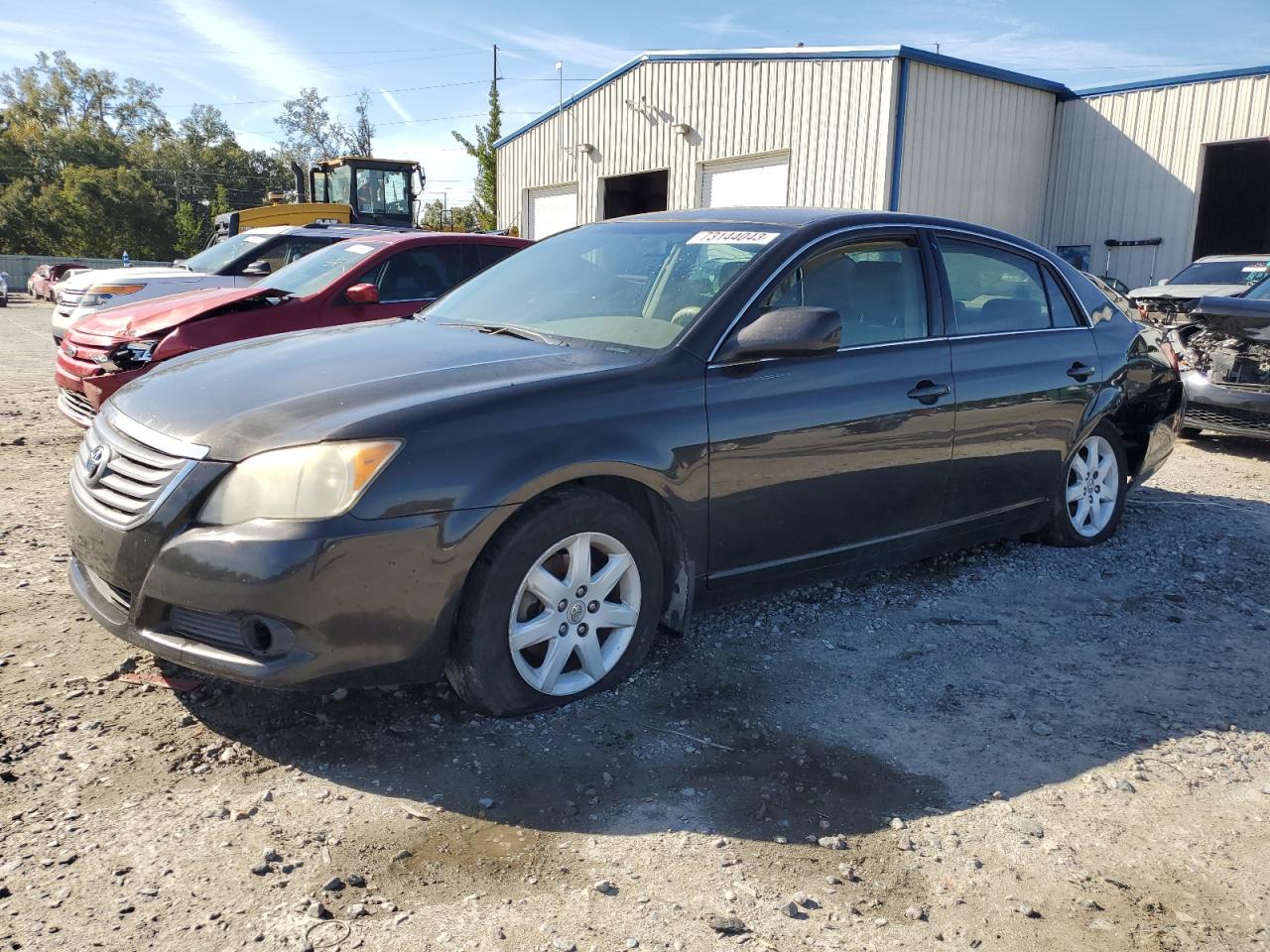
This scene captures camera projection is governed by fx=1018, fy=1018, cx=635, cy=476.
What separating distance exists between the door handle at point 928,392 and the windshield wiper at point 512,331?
1.43 meters

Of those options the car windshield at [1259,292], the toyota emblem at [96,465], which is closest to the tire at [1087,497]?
the car windshield at [1259,292]

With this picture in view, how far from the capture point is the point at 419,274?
7.98 meters

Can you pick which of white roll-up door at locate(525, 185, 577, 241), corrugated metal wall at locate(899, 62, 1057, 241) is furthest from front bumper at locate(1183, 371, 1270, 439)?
white roll-up door at locate(525, 185, 577, 241)

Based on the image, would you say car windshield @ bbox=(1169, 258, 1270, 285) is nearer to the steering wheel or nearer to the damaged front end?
the damaged front end

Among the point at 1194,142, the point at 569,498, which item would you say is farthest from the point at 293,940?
the point at 1194,142

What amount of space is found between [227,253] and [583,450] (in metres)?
9.36

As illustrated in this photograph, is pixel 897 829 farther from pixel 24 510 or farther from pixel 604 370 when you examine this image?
pixel 24 510

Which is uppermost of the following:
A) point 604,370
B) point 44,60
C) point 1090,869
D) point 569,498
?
point 44,60

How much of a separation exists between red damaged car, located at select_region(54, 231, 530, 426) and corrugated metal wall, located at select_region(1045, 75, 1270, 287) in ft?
44.4

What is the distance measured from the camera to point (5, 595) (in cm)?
413

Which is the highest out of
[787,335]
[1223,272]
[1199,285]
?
[1223,272]

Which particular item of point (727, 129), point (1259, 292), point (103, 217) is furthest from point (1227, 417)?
point (103, 217)

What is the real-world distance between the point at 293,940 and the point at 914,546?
2899 millimetres

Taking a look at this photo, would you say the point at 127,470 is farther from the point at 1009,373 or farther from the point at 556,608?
the point at 1009,373
